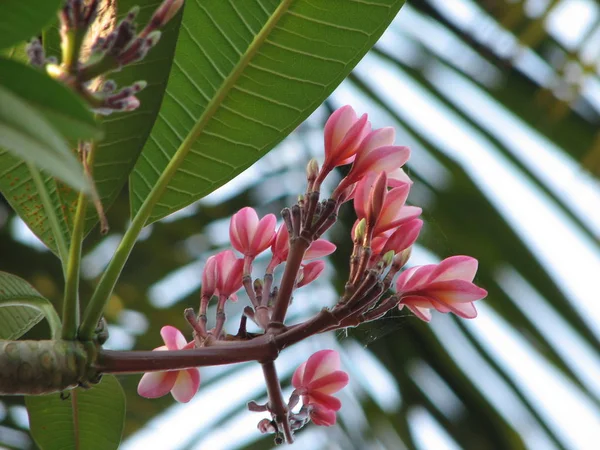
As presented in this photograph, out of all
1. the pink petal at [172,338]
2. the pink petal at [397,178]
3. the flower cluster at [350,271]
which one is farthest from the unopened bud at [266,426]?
the pink petal at [397,178]

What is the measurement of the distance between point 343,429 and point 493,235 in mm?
445

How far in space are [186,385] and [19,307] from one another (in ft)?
0.48

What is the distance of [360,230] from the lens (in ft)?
2.07

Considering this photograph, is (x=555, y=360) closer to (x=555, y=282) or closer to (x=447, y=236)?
(x=555, y=282)

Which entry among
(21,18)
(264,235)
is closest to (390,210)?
(264,235)

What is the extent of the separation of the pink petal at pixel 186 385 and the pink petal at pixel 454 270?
209mm

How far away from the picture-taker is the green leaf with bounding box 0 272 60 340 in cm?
58

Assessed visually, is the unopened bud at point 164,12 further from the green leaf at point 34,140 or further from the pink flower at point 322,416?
the pink flower at point 322,416

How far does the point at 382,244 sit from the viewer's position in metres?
0.64

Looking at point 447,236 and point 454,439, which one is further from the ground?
point 447,236

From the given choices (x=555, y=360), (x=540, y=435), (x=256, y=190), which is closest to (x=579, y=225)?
(x=555, y=360)

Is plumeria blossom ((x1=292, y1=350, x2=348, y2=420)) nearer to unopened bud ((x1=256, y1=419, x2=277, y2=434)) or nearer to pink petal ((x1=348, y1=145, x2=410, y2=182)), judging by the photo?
unopened bud ((x1=256, y1=419, x2=277, y2=434))

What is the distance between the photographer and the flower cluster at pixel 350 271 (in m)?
0.58

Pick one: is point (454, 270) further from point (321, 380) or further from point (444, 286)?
point (321, 380)
